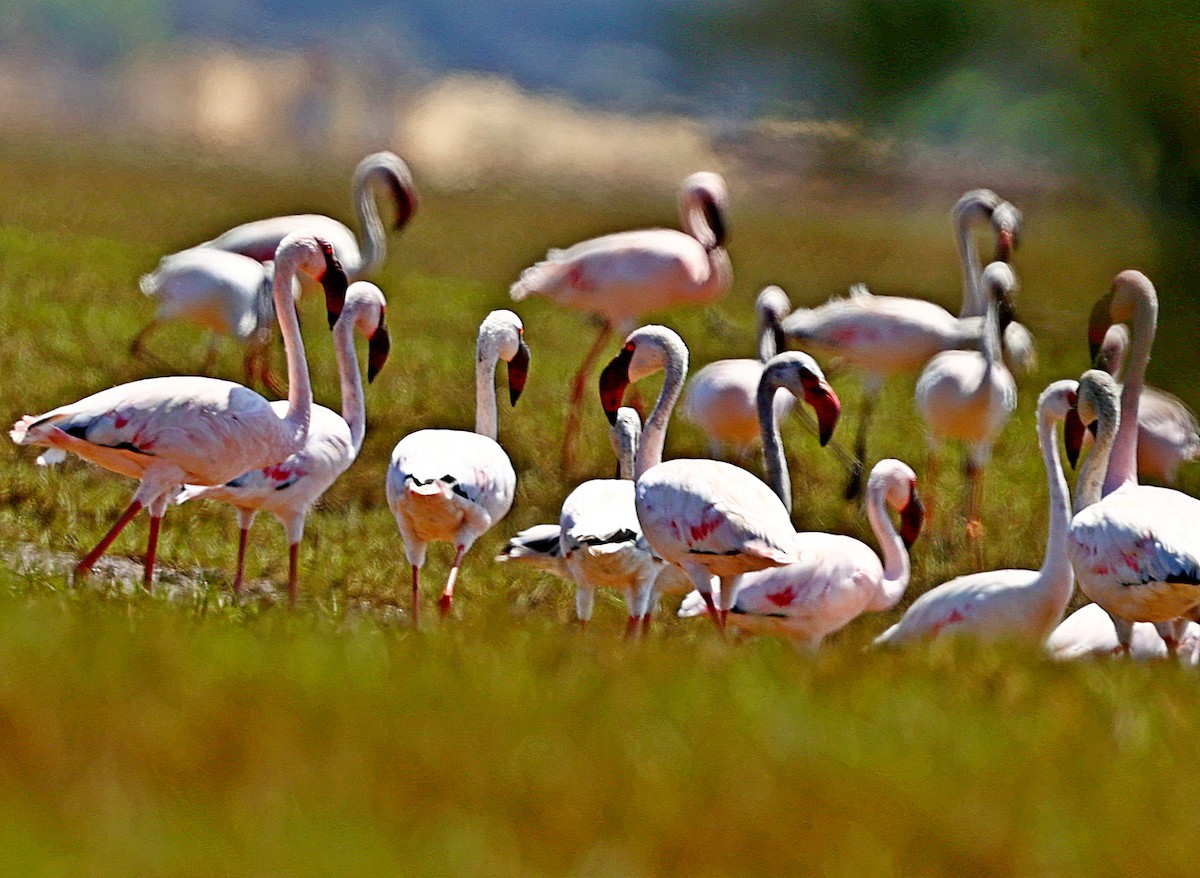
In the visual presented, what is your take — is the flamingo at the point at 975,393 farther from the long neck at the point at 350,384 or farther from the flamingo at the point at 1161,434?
the long neck at the point at 350,384

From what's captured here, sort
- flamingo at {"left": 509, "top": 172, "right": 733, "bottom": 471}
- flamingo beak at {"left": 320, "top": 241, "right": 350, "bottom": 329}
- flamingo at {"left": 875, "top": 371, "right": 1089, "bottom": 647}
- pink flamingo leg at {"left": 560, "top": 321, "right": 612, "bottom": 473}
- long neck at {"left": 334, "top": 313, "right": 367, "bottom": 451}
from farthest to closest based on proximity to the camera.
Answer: flamingo at {"left": 509, "top": 172, "right": 733, "bottom": 471}
pink flamingo leg at {"left": 560, "top": 321, "right": 612, "bottom": 473}
long neck at {"left": 334, "top": 313, "right": 367, "bottom": 451}
flamingo beak at {"left": 320, "top": 241, "right": 350, "bottom": 329}
flamingo at {"left": 875, "top": 371, "right": 1089, "bottom": 647}

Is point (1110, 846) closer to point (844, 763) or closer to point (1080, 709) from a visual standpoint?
point (844, 763)

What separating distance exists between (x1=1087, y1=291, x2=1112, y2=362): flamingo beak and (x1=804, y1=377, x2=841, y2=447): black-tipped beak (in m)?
1.80

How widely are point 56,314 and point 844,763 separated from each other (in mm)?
10811

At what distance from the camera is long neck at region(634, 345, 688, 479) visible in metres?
6.55

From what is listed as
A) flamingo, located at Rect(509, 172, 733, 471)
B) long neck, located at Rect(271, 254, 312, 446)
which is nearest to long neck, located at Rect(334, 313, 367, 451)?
long neck, located at Rect(271, 254, 312, 446)

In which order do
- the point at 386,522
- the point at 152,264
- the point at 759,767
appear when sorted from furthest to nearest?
the point at 152,264
the point at 386,522
the point at 759,767

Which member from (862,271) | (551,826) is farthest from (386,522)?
(862,271)

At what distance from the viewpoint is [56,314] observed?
12812 mm

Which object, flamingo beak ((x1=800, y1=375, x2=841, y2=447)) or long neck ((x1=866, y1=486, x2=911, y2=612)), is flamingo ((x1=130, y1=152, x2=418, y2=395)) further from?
long neck ((x1=866, y1=486, x2=911, y2=612))

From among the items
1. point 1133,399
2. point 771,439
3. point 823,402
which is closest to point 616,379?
point 771,439

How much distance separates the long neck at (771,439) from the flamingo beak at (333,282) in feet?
5.33

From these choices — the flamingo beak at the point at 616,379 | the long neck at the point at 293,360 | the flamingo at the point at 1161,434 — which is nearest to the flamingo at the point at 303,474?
the long neck at the point at 293,360

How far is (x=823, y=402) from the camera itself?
6570 mm
